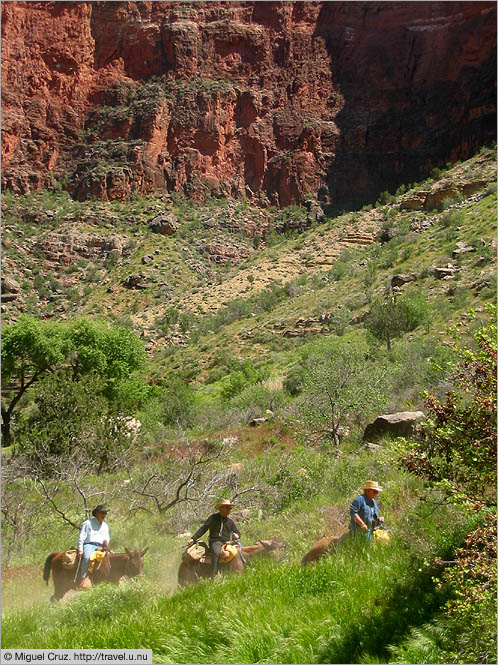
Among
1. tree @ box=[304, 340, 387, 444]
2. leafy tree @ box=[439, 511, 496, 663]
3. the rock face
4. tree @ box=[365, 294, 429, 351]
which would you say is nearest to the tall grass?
leafy tree @ box=[439, 511, 496, 663]

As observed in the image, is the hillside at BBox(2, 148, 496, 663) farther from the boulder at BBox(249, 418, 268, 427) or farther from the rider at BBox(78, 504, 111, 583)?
the rider at BBox(78, 504, 111, 583)

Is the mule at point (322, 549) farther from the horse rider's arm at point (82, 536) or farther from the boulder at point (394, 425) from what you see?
the boulder at point (394, 425)

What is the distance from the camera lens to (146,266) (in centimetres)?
5162

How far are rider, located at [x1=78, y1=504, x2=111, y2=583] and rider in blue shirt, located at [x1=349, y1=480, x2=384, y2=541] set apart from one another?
8.95 ft

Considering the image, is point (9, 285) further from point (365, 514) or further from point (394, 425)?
point (365, 514)

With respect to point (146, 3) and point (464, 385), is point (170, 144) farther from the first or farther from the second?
point (464, 385)

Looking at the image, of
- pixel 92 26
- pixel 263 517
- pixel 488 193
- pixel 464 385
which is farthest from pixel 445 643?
pixel 92 26

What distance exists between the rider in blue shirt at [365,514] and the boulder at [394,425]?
4.87 meters

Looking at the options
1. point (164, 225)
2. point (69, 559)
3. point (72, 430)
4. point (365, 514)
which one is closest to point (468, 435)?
point (365, 514)

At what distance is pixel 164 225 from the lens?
56656 millimetres

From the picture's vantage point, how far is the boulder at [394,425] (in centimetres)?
1139

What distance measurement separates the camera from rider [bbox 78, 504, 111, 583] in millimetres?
6379

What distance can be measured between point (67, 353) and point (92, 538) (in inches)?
737

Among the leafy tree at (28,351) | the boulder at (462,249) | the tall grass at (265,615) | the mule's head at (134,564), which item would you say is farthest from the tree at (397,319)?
the tall grass at (265,615)
